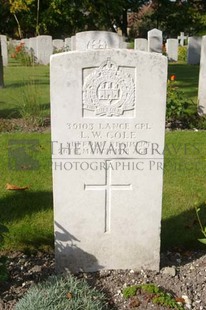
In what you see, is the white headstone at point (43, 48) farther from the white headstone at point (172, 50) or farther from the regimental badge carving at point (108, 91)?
the regimental badge carving at point (108, 91)

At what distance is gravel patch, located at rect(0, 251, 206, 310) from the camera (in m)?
2.79

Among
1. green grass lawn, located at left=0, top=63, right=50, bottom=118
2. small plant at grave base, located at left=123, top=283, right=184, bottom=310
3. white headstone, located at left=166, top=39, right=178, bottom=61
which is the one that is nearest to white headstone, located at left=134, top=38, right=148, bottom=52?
white headstone, located at left=166, top=39, right=178, bottom=61

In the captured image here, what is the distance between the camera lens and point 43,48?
66.8 feet

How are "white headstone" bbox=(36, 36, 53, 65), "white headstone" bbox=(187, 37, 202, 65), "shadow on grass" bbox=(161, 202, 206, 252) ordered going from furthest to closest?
"white headstone" bbox=(187, 37, 202, 65) → "white headstone" bbox=(36, 36, 53, 65) → "shadow on grass" bbox=(161, 202, 206, 252)

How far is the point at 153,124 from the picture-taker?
9.36 ft

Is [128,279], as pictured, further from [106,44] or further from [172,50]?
[172,50]

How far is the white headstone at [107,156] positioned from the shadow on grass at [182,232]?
19.5 inches

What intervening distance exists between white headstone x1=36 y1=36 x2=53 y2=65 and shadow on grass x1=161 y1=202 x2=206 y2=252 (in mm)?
17396

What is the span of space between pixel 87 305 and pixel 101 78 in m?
1.50

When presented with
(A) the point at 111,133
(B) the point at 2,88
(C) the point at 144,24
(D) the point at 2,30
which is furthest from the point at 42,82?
(C) the point at 144,24

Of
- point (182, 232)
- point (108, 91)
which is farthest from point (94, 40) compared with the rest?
point (108, 91)

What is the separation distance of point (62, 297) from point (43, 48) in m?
19.1

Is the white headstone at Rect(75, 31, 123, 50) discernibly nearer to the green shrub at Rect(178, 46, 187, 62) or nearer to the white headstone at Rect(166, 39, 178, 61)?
the white headstone at Rect(166, 39, 178, 61)

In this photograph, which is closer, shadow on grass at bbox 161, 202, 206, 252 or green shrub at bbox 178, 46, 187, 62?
shadow on grass at bbox 161, 202, 206, 252
